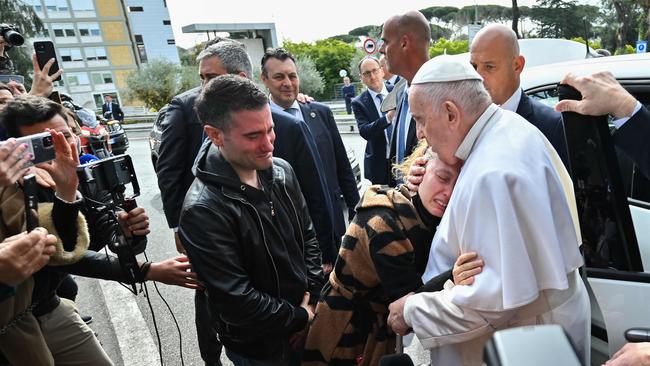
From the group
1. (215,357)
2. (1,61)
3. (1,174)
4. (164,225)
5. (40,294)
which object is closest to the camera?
(1,174)

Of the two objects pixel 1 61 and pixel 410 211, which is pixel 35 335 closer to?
pixel 410 211

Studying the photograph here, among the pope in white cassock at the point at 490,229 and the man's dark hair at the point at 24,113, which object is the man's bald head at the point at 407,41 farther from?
the man's dark hair at the point at 24,113

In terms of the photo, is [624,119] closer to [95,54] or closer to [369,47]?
[369,47]

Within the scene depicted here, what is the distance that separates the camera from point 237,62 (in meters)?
2.56

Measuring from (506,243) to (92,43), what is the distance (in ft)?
204

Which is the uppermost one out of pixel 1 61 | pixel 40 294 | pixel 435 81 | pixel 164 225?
pixel 1 61

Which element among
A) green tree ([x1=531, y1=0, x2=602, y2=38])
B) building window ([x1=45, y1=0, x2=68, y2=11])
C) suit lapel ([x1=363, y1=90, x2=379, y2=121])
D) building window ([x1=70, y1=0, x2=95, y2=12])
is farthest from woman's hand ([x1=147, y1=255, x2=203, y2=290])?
building window ([x1=45, y1=0, x2=68, y2=11])

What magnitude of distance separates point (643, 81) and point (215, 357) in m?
2.60

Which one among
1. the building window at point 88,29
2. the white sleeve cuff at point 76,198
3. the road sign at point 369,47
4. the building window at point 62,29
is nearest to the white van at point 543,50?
the white sleeve cuff at point 76,198

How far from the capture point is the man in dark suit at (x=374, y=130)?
3709mm

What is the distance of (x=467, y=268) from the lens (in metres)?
1.11

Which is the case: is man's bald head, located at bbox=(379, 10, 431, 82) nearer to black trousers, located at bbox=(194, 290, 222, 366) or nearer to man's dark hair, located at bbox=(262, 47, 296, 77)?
man's dark hair, located at bbox=(262, 47, 296, 77)

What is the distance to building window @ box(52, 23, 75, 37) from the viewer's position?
51219 mm

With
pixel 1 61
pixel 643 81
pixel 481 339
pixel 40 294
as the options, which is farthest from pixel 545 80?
pixel 1 61
